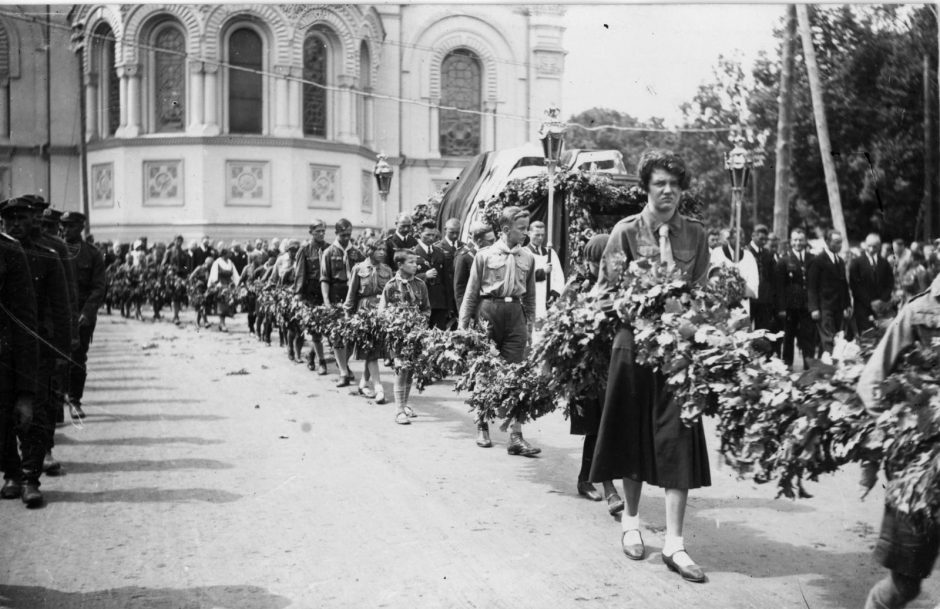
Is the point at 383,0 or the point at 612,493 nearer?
the point at 383,0

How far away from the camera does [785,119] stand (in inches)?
302

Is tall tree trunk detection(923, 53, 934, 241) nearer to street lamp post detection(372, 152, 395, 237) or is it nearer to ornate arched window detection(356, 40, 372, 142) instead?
ornate arched window detection(356, 40, 372, 142)

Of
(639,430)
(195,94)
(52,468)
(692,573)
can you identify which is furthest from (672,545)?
(195,94)

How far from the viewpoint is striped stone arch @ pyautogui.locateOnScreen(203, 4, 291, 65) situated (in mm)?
9133

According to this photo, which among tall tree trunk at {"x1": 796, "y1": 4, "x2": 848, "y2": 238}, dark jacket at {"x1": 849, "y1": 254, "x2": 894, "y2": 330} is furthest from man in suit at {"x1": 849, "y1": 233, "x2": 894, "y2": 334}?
tall tree trunk at {"x1": 796, "y1": 4, "x2": 848, "y2": 238}

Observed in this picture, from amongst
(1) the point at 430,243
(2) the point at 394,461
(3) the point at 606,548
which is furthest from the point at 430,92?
(3) the point at 606,548

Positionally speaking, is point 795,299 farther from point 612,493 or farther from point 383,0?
point 383,0

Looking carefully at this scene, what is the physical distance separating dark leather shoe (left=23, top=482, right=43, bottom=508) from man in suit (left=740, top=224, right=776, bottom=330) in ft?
33.5

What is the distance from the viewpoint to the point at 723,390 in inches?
184

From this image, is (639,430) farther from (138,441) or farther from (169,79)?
(169,79)

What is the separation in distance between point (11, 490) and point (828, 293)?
870 centimetres

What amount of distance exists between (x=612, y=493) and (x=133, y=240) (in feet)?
17.7

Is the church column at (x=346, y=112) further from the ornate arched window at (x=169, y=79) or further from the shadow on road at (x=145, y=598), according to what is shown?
the shadow on road at (x=145, y=598)

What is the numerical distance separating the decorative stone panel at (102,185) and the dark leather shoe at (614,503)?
4.51 metres
